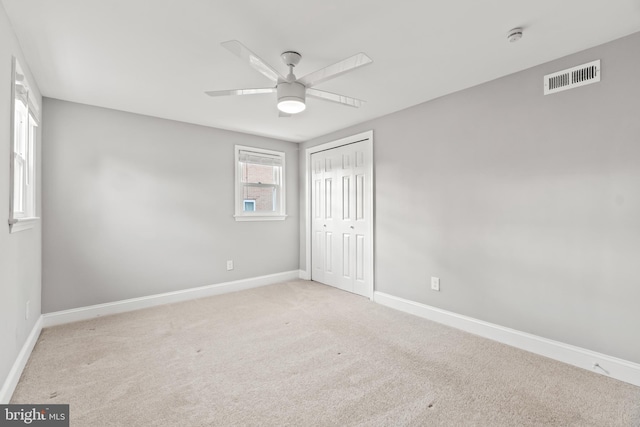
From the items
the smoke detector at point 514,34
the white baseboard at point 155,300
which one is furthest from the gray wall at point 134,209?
the smoke detector at point 514,34

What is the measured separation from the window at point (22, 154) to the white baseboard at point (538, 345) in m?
3.61

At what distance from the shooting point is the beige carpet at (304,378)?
1770mm

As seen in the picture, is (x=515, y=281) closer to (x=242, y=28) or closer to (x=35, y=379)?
(x=242, y=28)

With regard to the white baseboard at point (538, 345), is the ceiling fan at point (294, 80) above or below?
above

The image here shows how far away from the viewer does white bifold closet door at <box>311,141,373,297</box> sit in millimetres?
4098

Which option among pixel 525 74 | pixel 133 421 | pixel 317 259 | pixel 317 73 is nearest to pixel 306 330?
pixel 133 421

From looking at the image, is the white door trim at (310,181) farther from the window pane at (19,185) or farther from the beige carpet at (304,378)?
the window pane at (19,185)

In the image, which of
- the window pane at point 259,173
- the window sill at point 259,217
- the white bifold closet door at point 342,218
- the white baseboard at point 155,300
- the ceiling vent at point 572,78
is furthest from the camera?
the window pane at point 259,173

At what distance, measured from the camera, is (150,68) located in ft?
8.29

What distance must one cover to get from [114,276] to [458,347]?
3.73m

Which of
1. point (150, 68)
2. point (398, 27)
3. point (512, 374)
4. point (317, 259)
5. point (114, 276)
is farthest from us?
point (317, 259)

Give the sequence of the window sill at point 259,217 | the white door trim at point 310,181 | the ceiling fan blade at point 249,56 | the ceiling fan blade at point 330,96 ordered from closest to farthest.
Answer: the ceiling fan blade at point 249,56 < the ceiling fan blade at point 330,96 < the white door trim at point 310,181 < the window sill at point 259,217

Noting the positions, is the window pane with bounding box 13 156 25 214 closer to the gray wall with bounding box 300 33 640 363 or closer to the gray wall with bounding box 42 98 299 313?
the gray wall with bounding box 42 98 299 313

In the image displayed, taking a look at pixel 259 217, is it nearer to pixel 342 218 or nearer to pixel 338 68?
pixel 342 218
